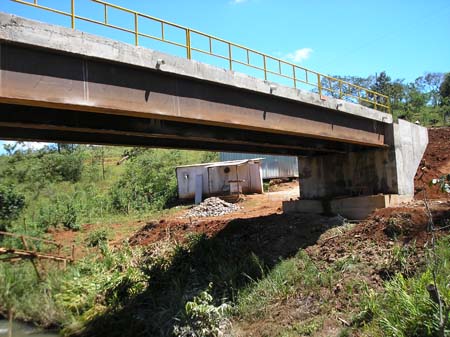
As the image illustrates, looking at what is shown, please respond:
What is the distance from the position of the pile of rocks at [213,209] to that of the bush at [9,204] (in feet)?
39.1

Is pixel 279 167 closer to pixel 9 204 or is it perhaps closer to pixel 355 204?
pixel 355 204

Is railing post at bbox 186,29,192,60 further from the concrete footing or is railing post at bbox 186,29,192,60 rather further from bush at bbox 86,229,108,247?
bush at bbox 86,229,108,247

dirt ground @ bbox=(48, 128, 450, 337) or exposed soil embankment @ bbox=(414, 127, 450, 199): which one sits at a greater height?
exposed soil embankment @ bbox=(414, 127, 450, 199)

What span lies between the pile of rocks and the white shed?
441 centimetres

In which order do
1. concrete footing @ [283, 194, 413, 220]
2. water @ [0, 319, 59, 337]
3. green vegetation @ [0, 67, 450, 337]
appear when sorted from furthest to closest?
1. concrete footing @ [283, 194, 413, 220]
2. water @ [0, 319, 59, 337]
3. green vegetation @ [0, 67, 450, 337]

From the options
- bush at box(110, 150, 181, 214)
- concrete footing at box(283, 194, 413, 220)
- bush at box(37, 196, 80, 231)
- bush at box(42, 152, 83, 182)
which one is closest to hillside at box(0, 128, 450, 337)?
concrete footing at box(283, 194, 413, 220)

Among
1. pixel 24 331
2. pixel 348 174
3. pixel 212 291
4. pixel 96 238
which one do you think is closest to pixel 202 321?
pixel 212 291

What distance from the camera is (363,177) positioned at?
21656mm

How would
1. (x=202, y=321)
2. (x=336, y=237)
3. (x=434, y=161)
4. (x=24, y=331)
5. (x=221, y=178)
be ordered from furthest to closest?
(x=221, y=178) → (x=434, y=161) → (x=336, y=237) → (x=24, y=331) → (x=202, y=321)

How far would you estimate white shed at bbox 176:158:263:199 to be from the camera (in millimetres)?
36156

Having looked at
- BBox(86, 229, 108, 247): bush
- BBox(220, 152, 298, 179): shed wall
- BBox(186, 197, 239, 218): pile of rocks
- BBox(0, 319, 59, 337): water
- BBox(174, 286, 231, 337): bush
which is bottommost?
BBox(0, 319, 59, 337): water

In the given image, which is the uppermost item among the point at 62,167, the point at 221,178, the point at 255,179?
the point at 62,167

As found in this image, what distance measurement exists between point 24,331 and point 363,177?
15.3 meters

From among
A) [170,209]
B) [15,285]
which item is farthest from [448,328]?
[170,209]
